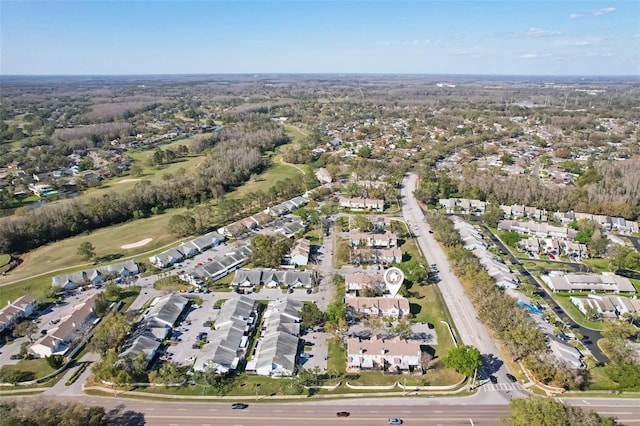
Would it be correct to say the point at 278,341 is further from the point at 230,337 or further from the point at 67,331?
the point at 67,331

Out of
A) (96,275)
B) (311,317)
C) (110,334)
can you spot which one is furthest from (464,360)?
(96,275)

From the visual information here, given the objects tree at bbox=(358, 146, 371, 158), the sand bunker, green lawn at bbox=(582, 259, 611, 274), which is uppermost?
tree at bbox=(358, 146, 371, 158)

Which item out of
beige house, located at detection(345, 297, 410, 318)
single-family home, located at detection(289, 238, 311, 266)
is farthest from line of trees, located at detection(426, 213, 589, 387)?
Result: single-family home, located at detection(289, 238, 311, 266)

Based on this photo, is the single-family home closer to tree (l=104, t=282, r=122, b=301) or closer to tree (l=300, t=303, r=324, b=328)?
tree (l=300, t=303, r=324, b=328)

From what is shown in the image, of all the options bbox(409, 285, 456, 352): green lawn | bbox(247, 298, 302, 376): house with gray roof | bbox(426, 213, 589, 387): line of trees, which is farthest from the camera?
bbox(409, 285, 456, 352): green lawn

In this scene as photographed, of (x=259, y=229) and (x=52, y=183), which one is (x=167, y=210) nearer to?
(x=259, y=229)

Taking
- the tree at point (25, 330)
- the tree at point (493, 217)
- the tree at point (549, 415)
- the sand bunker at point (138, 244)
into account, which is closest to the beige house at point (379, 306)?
the tree at point (549, 415)
